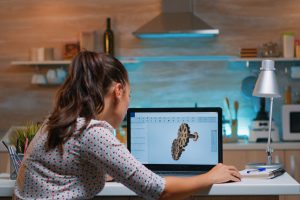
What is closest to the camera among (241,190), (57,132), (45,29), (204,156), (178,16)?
(57,132)

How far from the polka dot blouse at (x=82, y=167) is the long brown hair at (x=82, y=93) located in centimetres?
3

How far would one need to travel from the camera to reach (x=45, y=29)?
233 inches

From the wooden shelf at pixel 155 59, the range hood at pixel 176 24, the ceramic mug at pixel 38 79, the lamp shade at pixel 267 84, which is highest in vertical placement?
the range hood at pixel 176 24

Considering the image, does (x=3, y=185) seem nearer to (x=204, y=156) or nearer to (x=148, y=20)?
(x=204, y=156)

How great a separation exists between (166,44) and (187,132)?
9.31 ft

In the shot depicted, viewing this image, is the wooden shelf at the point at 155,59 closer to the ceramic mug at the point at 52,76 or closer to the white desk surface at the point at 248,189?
the ceramic mug at the point at 52,76

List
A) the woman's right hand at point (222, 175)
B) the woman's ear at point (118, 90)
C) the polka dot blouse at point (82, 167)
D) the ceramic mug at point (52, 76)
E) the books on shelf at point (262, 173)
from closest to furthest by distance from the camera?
1. the polka dot blouse at point (82, 167)
2. the woman's ear at point (118, 90)
3. the woman's right hand at point (222, 175)
4. the books on shelf at point (262, 173)
5. the ceramic mug at point (52, 76)

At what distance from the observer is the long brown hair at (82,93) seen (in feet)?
6.30

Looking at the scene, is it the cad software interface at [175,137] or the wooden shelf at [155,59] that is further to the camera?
the wooden shelf at [155,59]

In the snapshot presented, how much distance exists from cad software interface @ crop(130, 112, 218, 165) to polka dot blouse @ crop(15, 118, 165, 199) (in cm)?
99

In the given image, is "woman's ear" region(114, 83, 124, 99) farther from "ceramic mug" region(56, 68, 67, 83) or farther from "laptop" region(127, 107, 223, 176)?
"ceramic mug" region(56, 68, 67, 83)

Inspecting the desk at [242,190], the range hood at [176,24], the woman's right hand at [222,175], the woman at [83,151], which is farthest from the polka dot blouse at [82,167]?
the range hood at [176,24]

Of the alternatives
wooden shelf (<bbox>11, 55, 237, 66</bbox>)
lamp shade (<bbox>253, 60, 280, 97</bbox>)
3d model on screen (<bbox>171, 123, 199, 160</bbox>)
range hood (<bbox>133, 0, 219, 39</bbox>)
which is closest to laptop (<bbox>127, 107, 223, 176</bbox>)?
3d model on screen (<bbox>171, 123, 199, 160</bbox>)

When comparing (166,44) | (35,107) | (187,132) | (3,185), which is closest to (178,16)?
(166,44)
